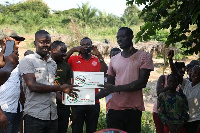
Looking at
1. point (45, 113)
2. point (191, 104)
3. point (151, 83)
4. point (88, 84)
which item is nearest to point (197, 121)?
point (191, 104)

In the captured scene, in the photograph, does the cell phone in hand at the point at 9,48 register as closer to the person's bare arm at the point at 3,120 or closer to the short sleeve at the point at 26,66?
the short sleeve at the point at 26,66

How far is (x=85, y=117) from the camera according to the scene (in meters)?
3.98

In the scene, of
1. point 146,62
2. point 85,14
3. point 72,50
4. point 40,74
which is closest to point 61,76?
point 72,50

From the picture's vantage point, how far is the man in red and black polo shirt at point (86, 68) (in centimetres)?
383

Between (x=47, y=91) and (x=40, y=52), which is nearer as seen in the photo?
(x=47, y=91)

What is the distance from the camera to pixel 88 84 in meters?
2.53

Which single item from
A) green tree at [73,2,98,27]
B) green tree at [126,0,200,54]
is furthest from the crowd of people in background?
green tree at [73,2,98,27]

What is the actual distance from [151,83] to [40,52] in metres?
11.5

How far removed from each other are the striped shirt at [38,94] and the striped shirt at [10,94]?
638mm

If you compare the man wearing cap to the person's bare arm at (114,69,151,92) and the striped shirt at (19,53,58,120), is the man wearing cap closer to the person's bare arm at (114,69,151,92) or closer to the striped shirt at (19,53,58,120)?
the striped shirt at (19,53,58,120)

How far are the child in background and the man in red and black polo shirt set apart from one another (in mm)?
1015

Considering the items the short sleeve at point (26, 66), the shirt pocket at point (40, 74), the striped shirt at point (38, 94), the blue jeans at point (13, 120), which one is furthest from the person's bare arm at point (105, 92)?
the blue jeans at point (13, 120)

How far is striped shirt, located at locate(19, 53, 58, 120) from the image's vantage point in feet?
8.28

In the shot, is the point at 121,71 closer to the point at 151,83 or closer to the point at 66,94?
the point at 66,94
